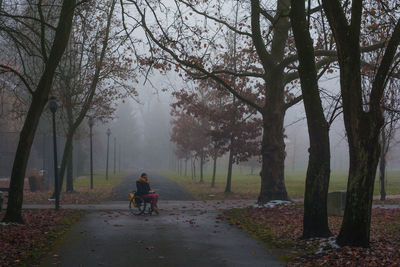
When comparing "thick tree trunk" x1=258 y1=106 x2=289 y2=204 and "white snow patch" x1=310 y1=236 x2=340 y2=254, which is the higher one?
"thick tree trunk" x1=258 y1=106 x2=289 y2=204

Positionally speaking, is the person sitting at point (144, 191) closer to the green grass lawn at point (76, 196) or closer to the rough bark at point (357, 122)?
the green grass lawn at point (76, 196)

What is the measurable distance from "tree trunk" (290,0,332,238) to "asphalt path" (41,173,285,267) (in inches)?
53.3

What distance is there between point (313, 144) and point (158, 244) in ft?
13.0

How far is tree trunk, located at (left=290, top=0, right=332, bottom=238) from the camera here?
31.9 feet

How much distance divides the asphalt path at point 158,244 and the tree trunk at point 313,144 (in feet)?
4.44

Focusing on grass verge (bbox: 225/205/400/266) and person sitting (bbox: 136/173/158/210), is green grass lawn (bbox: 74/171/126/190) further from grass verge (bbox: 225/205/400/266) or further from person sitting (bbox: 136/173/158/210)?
grass verge (bbox: 225/205/400/266)

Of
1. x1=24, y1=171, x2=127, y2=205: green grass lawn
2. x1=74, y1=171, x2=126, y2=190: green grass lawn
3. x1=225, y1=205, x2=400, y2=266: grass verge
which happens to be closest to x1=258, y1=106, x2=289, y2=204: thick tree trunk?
x1=225, y1=205, x2=400, y2=266: grass verge

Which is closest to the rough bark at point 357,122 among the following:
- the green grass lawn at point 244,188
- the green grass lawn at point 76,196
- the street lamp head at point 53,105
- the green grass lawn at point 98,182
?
the street lamp head at point 53,105

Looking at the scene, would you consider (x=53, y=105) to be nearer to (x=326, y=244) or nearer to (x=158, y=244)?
(x=158, y=244)

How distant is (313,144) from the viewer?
9.80 meters

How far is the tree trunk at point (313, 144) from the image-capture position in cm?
971

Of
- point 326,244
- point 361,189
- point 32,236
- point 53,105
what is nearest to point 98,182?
point 53,105

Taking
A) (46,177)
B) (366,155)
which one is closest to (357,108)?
(366,155)

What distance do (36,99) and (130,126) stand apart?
3769 inches
